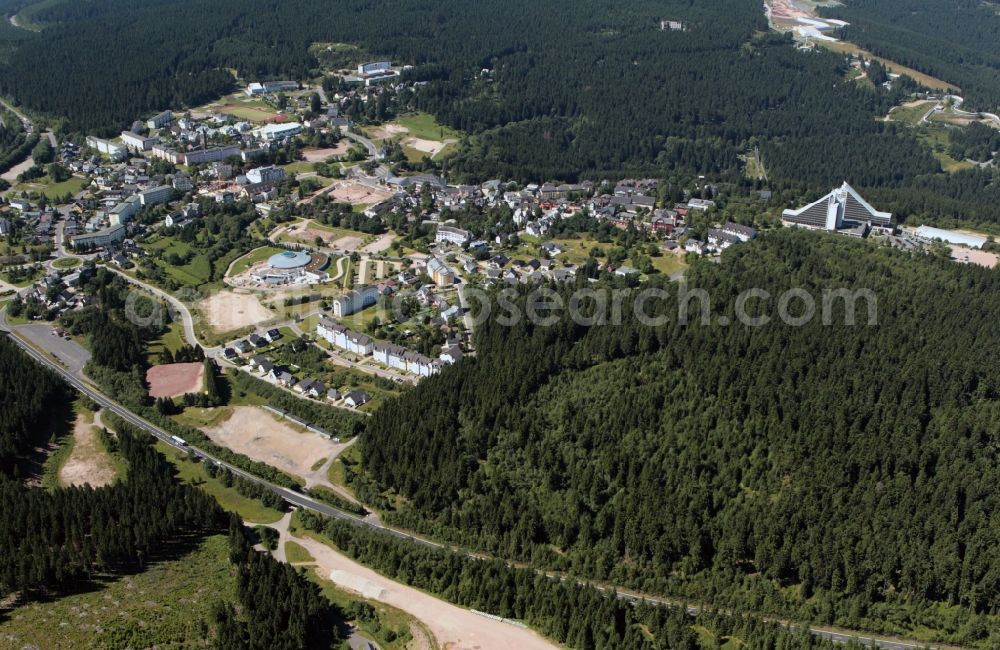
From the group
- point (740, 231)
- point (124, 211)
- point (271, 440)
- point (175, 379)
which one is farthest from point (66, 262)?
point (740, 231)

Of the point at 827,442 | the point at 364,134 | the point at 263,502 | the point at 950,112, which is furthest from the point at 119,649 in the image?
the point at 950,112

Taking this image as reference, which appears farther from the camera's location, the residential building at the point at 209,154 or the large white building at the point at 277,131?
the large white building at the point at 277,131

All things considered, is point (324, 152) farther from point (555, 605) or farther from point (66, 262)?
point (555, 605)

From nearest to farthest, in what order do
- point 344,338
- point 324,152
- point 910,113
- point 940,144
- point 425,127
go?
point 344,338 → point 324,152 → point 940,144 → point 425,127 → point 910,113

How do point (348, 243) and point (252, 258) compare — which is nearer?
point (252, 258)

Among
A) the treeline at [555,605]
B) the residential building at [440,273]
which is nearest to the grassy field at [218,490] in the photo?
the treeline at [555,605]

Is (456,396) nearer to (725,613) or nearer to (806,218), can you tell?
(725,613)

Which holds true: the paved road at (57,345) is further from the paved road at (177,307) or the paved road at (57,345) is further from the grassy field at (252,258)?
the grassy field at (252,258)
